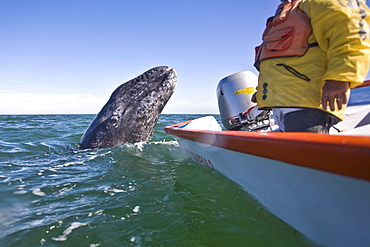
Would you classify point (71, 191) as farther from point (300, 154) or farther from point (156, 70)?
point (156, 70)

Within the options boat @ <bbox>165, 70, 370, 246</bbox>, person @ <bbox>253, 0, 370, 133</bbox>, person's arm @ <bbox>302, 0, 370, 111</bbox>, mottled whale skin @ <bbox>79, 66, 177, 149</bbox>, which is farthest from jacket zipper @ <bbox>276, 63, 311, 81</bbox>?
mottled whale skin @ <bbox>79, 66, 177, 149</bbox>

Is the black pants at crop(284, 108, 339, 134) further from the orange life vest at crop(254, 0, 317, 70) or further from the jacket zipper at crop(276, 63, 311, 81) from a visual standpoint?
the orange life vest at crop(254, 0, 317, 70)

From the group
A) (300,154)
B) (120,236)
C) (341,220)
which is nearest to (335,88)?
(300,154)

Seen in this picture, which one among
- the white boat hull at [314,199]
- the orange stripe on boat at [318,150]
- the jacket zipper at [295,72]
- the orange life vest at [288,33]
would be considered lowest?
the white boat hull at [314,199]

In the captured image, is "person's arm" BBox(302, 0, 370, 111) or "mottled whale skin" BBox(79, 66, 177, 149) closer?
"person's arm" BBox(302, 0, 370, 111)

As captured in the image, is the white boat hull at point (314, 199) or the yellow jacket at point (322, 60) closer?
the white boat hull at point (314, 199)

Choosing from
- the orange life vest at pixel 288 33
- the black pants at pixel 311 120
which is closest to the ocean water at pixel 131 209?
the black pants at pixel 311 120

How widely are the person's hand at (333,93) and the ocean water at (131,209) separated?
2.92 ft

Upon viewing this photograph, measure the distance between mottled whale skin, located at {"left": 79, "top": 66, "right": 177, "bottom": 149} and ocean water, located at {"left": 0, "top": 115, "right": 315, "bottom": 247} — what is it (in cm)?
139

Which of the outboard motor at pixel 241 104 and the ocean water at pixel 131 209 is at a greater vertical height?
the outboard motor at pixel 241 104

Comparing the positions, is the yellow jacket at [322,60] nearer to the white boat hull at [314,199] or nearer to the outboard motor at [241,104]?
the white boat hull at [314,199]

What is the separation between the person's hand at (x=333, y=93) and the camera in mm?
1712

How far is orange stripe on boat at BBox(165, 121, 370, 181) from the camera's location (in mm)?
1079

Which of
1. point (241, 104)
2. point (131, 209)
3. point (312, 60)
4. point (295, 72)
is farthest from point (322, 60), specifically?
point (241, 104)
